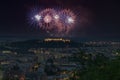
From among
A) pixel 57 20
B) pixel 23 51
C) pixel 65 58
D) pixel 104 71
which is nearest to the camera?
pixel 104 71

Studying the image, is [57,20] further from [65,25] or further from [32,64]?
[32,64]

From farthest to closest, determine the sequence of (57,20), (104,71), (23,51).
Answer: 1. (23,51)
2. (57,20)
3. (104,71)

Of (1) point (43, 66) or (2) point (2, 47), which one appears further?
(2) point (2, 47)

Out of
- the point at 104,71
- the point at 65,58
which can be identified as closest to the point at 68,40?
the point at 65,58

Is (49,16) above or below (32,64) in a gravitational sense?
above

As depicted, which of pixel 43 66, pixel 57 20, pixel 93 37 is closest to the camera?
pixel 57 20

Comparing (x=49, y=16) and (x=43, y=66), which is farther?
(x=43, y=66)

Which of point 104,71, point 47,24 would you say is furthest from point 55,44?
point 104,71

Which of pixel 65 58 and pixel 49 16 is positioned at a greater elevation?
pixel 49 16

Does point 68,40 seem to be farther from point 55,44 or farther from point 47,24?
point 47,24
